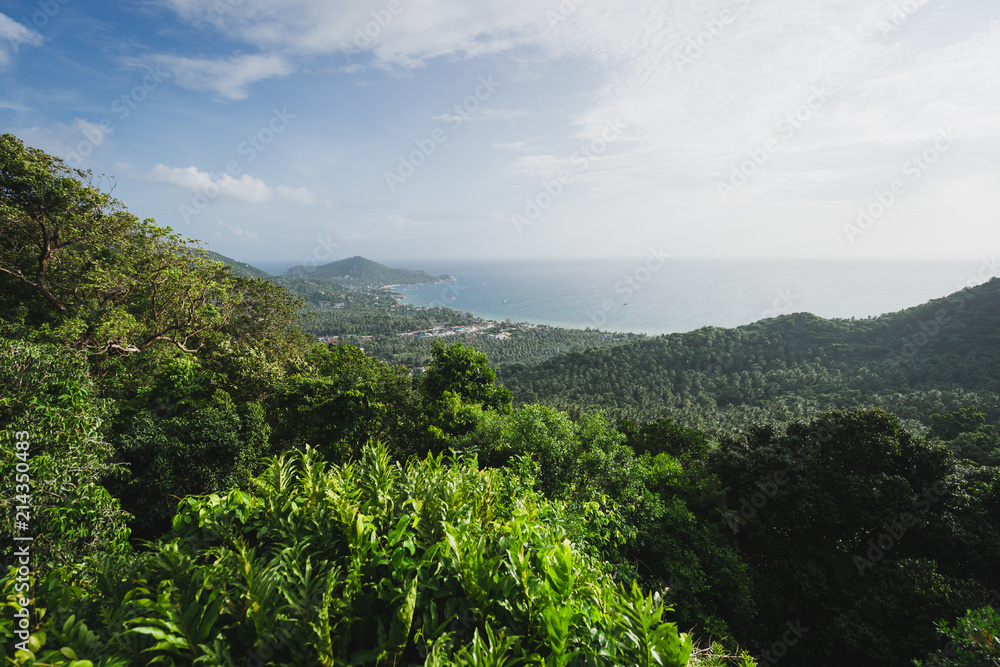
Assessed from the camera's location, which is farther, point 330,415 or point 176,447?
point 330,415

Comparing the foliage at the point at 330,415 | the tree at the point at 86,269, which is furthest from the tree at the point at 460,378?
the tree at the point at 86,269

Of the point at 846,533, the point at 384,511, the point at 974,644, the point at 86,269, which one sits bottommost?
the point at 846,533

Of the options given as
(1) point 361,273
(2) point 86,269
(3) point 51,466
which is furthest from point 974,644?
(1) point 361,273

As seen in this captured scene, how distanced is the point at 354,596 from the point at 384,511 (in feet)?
1.46

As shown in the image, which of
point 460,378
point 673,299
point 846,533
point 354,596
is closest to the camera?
point 354,596

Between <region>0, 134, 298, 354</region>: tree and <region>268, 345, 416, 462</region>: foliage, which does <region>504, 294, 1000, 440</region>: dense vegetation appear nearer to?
<region>268, 345, 416, 462</region>: foliage

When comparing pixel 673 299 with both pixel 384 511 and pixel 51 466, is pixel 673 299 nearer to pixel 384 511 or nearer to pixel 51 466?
pixel 384 511

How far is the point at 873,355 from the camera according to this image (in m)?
44.5

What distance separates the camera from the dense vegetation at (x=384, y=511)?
177 cm

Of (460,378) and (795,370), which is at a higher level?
(460,378)

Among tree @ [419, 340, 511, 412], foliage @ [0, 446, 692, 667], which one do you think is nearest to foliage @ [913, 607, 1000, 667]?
foliage @ [0, 446, 692, 667]

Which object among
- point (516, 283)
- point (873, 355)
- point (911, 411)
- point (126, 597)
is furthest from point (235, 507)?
point (516, 283)

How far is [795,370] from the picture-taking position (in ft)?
146

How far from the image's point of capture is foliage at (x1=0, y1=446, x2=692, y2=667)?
162cm
